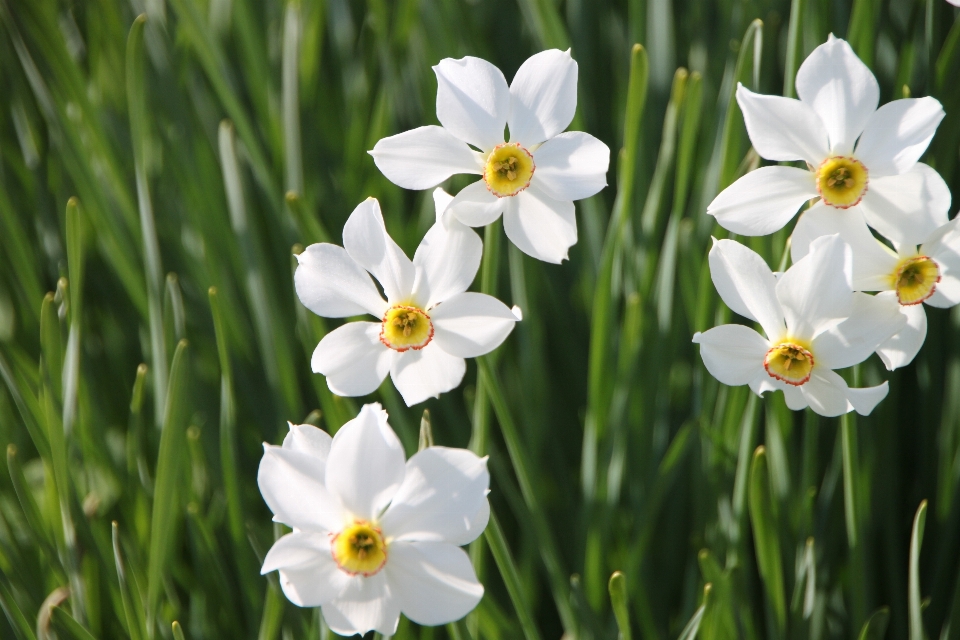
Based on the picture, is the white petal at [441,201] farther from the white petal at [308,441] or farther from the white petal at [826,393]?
the white petal at [826,393]

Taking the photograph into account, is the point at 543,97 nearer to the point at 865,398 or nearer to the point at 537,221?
the point at 537,221

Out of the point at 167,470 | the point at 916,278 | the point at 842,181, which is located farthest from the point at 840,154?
the point at 167,470

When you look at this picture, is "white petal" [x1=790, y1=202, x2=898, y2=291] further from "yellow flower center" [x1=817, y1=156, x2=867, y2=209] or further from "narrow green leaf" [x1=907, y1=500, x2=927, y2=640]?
"narrow green leaf" [x1=907, y1=500, x2=927, y2=640]

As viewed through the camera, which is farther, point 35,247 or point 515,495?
point 35,247

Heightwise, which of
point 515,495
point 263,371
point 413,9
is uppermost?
point 413,9

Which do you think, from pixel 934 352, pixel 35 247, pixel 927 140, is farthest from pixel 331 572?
pixel 35 247

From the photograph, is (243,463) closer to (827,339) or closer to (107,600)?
(107,600)
